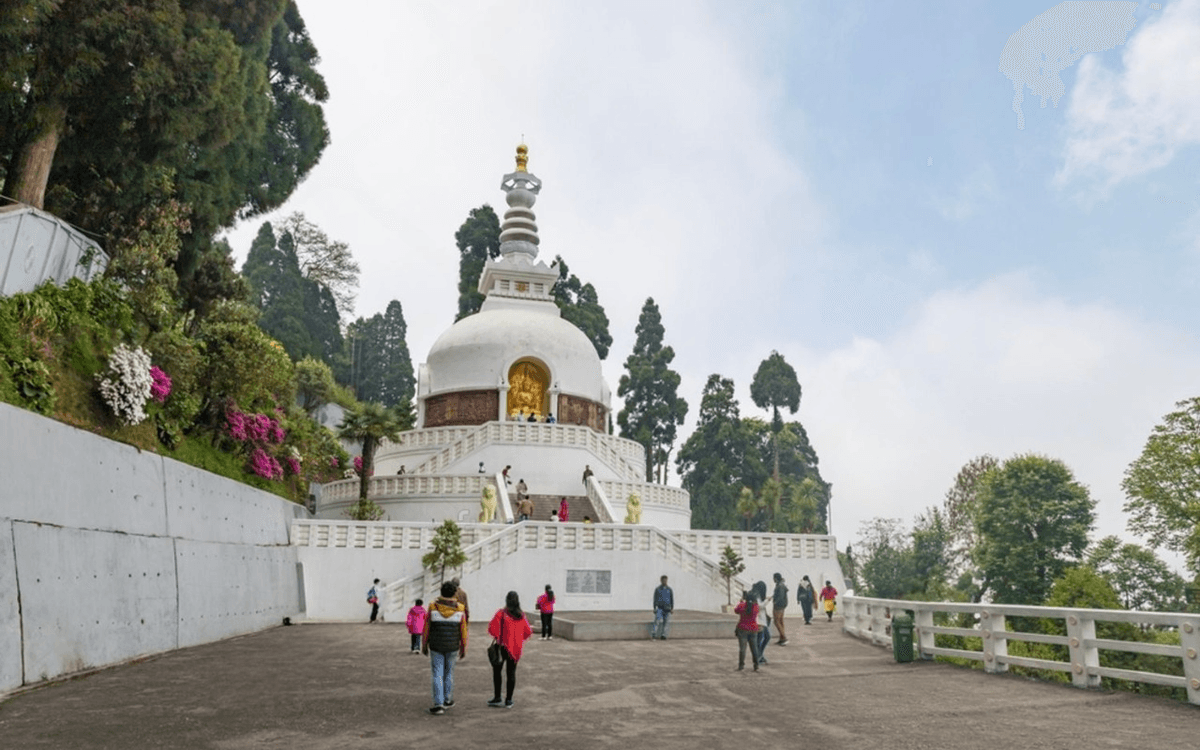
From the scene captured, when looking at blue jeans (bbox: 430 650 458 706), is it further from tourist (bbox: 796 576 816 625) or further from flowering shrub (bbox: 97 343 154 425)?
Answer: tourist (bbox: 796 576 816 625)

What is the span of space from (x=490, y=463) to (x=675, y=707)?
24507mm

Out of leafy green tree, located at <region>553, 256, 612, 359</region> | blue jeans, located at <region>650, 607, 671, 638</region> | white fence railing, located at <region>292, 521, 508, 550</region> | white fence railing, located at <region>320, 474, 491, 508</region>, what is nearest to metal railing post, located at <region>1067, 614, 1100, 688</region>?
blue jeans, located at <region>650, 607, 671, 638</region>

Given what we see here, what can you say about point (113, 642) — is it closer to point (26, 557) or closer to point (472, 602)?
point (26, 557)

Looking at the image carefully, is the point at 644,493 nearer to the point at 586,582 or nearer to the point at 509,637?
the point at 586,582

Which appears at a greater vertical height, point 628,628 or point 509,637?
point 509,637

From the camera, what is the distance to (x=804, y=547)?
86.1 feet

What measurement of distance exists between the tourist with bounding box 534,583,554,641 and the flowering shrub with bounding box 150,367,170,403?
8.97 m

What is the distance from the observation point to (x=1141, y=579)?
3838cm

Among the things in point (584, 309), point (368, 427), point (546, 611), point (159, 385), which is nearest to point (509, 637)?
point (546, 611)

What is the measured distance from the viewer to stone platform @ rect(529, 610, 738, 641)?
17.2 m

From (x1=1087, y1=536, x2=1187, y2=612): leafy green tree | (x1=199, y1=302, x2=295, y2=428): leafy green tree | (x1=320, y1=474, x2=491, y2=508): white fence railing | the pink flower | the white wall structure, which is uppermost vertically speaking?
the white wall structure

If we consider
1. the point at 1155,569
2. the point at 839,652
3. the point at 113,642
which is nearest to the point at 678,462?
the point at 1155,569

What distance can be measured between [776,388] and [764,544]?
177 ft

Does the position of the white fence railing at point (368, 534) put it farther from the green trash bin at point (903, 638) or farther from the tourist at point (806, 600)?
the green trash bin at point (903, 638)
